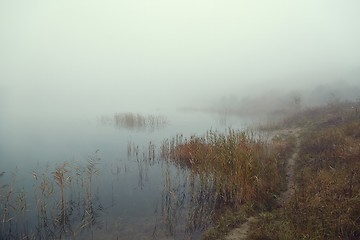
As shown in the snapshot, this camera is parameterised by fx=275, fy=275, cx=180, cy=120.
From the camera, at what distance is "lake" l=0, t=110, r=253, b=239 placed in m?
9.61

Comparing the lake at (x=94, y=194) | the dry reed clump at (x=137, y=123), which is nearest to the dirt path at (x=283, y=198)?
the lake at (x=94, y=194)

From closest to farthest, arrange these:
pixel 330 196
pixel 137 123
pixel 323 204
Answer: pixel 323 204, pixel 330 196, pixel 137 123

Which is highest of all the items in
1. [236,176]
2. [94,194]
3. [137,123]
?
[236,176]

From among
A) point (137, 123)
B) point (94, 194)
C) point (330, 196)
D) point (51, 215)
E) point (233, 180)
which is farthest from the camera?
point (137, 123)

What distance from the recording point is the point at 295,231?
23.2 ft

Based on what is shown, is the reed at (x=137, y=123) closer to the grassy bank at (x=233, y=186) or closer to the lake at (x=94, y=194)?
the lake at (x=94, y=194)

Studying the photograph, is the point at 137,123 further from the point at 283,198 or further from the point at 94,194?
the point at 283,198

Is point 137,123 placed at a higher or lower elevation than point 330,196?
lower

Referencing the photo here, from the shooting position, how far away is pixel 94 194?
12977 mm

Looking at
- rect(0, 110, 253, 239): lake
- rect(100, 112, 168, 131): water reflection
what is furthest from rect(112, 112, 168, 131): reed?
rect(0, 110, 253, 239): lake

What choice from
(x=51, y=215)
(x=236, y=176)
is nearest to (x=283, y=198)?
(x=236, y=176)

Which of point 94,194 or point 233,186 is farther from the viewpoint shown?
point 94,194

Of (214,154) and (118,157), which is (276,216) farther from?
(118,157)

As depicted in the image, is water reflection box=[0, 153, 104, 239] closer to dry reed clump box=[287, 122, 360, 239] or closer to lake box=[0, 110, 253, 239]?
lake box=[0, 110, 253, 239]
